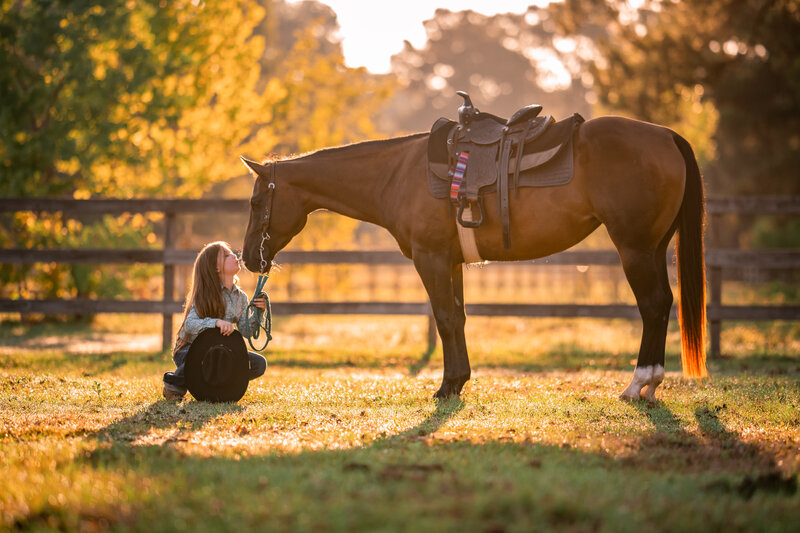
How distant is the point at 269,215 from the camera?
6.48m

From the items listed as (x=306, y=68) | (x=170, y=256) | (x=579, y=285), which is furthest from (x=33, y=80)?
(x=579, y=285)

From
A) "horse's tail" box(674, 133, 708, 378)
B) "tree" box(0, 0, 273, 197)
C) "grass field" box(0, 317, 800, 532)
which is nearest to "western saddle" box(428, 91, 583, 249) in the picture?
"horse's tail" box(674, 133, 708, 378)

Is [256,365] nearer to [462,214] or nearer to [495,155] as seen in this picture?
[462,214]

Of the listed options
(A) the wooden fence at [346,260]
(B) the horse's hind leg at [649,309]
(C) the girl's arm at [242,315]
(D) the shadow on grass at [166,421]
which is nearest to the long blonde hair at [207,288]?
(C) the girl's arm at [242,315]

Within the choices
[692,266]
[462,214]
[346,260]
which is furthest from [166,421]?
[346,260]

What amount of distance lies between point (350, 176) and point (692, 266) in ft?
8.83

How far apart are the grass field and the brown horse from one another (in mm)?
659

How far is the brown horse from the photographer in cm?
560

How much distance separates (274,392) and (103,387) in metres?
1.43

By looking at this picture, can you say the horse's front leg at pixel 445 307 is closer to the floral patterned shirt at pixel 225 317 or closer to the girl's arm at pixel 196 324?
the floral patterned shirt at pixel 225 317

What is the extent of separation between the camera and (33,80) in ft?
44.0

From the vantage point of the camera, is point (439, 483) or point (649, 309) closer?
point (439, 483)

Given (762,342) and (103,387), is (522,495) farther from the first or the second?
(762,342)

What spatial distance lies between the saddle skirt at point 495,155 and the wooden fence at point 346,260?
3289 mm
